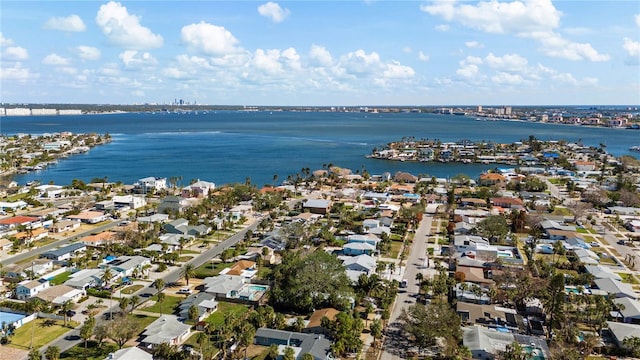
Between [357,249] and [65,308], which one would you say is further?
[357,249]

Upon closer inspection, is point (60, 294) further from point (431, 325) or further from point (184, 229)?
point (431, 325)

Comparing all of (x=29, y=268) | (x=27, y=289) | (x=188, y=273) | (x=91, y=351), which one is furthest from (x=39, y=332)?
(x=29, y=268)

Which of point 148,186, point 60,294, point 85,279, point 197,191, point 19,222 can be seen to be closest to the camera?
point 60,294

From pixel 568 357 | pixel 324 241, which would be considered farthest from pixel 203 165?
pixel 568 357

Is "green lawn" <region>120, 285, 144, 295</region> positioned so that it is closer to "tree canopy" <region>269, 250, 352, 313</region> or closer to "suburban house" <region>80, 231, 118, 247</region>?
"tree canopy" <region>269, 250, 352, 313</region>

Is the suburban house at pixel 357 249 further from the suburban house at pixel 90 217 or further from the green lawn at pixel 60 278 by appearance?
the suburban house at pixel 90 217

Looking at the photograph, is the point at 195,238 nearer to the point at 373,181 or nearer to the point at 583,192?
the point at 373,181

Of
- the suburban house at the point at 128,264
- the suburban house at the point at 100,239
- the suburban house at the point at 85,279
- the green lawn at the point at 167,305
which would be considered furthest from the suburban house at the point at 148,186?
the green lawn at the point at 167,305
